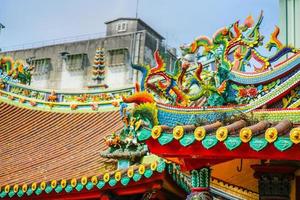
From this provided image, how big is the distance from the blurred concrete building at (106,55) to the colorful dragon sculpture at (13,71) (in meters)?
15.7

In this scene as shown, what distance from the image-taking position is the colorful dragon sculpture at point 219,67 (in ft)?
22.2

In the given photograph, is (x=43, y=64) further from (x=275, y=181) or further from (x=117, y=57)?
(x=275, y=181)

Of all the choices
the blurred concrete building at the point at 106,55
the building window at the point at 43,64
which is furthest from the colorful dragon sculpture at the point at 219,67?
the building window at the point at 43,64

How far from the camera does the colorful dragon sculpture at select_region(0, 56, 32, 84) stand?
13.2m

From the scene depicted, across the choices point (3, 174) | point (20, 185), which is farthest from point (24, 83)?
point (20, 185)

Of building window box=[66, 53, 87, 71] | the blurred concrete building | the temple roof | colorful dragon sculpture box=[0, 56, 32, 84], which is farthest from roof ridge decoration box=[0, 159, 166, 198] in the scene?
building window box=[66, 53, 87, 71]

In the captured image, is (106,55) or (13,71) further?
(106,55)

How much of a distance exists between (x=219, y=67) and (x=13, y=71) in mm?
7295

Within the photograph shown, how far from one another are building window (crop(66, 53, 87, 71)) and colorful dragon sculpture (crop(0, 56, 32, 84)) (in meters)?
17.6

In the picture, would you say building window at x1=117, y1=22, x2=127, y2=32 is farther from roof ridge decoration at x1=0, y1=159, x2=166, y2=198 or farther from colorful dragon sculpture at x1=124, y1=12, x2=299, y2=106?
colorful dragon sculpture at x1=124, y1=12, x2=299, y2=106

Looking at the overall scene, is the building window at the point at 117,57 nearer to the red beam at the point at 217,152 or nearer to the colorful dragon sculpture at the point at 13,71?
the colorful dragon sculpture at the point at 13,71

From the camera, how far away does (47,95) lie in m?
12.6

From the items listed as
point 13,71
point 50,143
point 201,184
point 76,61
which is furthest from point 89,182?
point 76,61

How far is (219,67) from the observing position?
272 inches
